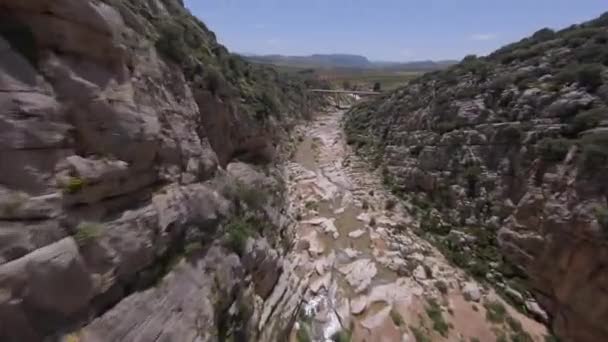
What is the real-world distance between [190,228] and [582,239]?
12850 millimetres

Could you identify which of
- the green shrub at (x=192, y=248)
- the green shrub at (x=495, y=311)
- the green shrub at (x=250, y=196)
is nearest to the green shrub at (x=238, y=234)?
the green shrub at (x=250, y=196)

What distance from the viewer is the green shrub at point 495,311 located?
39.1ft

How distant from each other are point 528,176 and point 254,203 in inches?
473

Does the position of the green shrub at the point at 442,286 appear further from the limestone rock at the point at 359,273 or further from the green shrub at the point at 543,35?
the green shrub at the point at 543,35

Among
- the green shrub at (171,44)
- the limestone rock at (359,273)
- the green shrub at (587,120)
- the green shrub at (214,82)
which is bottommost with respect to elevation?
the limestone rock at (359,273)

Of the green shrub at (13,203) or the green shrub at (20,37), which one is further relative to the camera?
the green shrub at (20,37)

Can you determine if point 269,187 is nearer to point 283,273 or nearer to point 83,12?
point 283,273

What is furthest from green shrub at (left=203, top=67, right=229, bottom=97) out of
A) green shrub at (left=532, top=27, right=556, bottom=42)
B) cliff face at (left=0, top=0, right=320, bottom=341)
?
green shrub at (left=532, top=27, right=556, bottom=42)

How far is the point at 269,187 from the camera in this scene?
14109 millimetres

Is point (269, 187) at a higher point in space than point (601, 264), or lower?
higher

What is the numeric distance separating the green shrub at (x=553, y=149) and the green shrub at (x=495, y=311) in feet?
21.1

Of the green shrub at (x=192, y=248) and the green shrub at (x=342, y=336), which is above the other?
the green shrub at (x=192, y=248)

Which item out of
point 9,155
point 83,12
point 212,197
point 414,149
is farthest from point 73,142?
point 414,149

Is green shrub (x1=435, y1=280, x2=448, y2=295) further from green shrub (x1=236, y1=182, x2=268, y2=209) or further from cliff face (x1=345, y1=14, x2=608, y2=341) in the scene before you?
green shrub (x1=236, y1=182, x2=268, y2=209)
